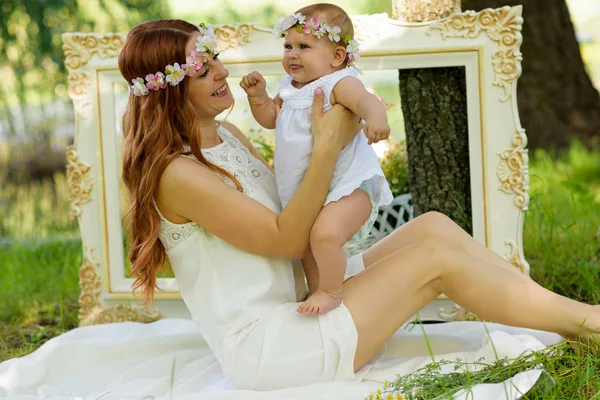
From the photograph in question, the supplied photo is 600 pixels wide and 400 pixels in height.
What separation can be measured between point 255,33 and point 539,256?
1.69 meters

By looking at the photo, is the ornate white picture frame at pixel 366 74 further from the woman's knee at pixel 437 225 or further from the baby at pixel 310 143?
the baby at pixel 310 143

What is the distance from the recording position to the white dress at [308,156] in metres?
2.40

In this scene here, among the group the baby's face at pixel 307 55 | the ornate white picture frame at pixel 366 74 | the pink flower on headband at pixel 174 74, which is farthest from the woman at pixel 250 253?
the ornate white picture frame at pixel 366 74

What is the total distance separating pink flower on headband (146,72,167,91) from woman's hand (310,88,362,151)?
17.7 inches

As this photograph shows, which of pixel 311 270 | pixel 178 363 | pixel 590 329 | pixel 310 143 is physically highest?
pixel 310 143

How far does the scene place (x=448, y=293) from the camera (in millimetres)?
2412

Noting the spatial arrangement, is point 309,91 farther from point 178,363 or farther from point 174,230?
point 178,363

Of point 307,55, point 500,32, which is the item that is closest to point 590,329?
point 307,55

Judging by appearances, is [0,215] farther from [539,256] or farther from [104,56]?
[539,256]

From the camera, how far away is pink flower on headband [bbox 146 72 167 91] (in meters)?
2.37

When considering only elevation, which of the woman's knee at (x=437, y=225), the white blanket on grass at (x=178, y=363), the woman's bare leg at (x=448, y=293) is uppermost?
the woman's knee at (x=437, y=225)

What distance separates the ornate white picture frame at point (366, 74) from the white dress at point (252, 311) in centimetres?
98

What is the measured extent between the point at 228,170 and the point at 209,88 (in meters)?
0.25

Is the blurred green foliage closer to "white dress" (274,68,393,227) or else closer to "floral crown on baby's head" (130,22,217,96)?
"floral crown on baby's head" (130,22,217,96)
